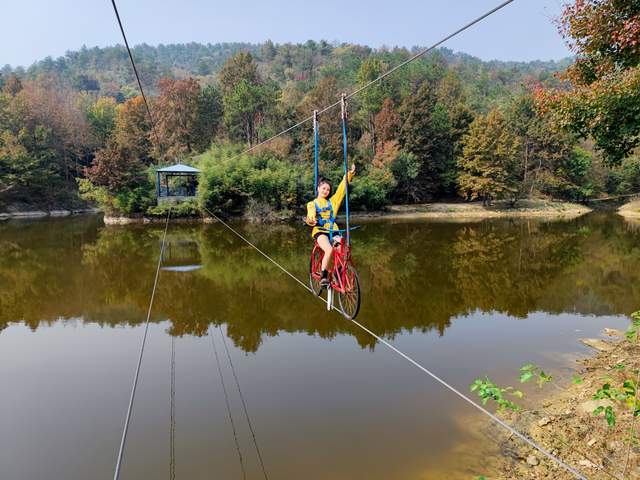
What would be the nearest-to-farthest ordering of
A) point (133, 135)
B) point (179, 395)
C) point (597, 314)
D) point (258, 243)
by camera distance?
point (179, 395)
point (597, 314)
point (258, 243)
point (133, 135)

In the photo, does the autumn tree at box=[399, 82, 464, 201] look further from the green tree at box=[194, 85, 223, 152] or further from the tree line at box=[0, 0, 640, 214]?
the green tree at box=[194, 85, 223, 152]

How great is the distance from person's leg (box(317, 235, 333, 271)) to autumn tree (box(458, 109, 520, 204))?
35.9m

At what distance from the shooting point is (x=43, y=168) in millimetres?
41156

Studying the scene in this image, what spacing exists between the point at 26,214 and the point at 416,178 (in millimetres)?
34114

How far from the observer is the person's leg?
5.79 m

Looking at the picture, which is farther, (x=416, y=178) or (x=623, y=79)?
(x=416, y=178)

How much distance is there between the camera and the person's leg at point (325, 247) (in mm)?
5789

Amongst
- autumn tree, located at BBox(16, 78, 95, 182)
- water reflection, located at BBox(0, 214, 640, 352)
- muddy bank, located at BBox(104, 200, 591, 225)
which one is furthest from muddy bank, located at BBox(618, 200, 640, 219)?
autumn tree, located at BBox(16, 78, 95, 182)

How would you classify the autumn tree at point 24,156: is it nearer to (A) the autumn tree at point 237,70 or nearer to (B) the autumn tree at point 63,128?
(B) the autumn tree at point 63,128

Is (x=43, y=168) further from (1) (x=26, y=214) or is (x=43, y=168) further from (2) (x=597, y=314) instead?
(2) (x=597, y=314)

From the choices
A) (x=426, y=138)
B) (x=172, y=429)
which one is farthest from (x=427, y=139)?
(x=172, y=429)

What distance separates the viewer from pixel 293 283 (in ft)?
52.7

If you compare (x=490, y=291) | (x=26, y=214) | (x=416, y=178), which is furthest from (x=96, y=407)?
(x=26, y=214)

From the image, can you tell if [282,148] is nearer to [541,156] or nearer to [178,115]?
[178,115]
